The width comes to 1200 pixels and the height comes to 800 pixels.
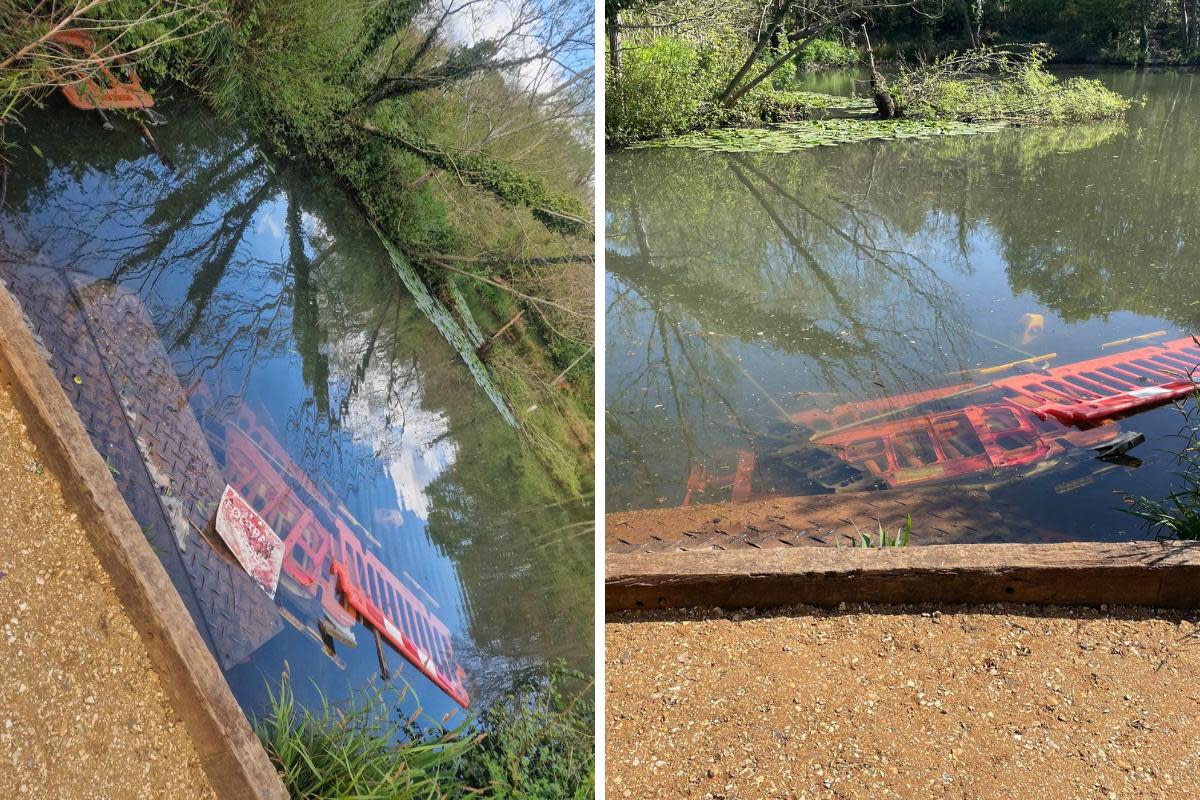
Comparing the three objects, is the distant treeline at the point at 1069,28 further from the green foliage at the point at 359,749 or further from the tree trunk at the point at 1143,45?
the green foliage at the point at 359,749

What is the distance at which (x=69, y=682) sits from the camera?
1.66 metres

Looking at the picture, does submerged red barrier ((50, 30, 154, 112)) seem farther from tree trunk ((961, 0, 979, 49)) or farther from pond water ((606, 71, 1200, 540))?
tree trunk ((961, 0, 979, 49))

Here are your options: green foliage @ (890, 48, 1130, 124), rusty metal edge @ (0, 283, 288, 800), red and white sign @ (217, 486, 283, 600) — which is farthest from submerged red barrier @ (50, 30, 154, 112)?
green foliage @ (890, 48, 1130, 124)

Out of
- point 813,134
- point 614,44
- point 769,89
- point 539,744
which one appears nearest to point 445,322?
point 539,744

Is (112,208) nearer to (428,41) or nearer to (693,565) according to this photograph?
(428,41)

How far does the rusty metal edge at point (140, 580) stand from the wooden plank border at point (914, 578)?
4.53ft

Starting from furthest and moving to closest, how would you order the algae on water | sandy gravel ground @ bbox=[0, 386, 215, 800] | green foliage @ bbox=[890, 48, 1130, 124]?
1. green foliage @ bbox=[890, 48, 1130, 124]
2. the algae on water
3. sandy gravel ground @ bbox=[0, 386, 215, 800]

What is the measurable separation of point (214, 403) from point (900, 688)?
1818 mm

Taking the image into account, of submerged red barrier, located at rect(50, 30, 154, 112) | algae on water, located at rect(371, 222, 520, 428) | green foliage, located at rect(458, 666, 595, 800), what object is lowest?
green foliage, located at rect(458, 666, 595, 800)

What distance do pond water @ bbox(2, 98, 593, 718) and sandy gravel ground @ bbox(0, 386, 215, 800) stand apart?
0.25m

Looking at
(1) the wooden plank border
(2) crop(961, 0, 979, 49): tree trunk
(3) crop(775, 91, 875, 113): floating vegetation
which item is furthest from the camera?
(2) crop(961, 0, 979, 49): tree trunk

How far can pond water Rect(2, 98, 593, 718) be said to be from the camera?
1892 mm

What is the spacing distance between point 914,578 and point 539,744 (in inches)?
58.6

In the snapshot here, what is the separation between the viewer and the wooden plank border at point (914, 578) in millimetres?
2854
